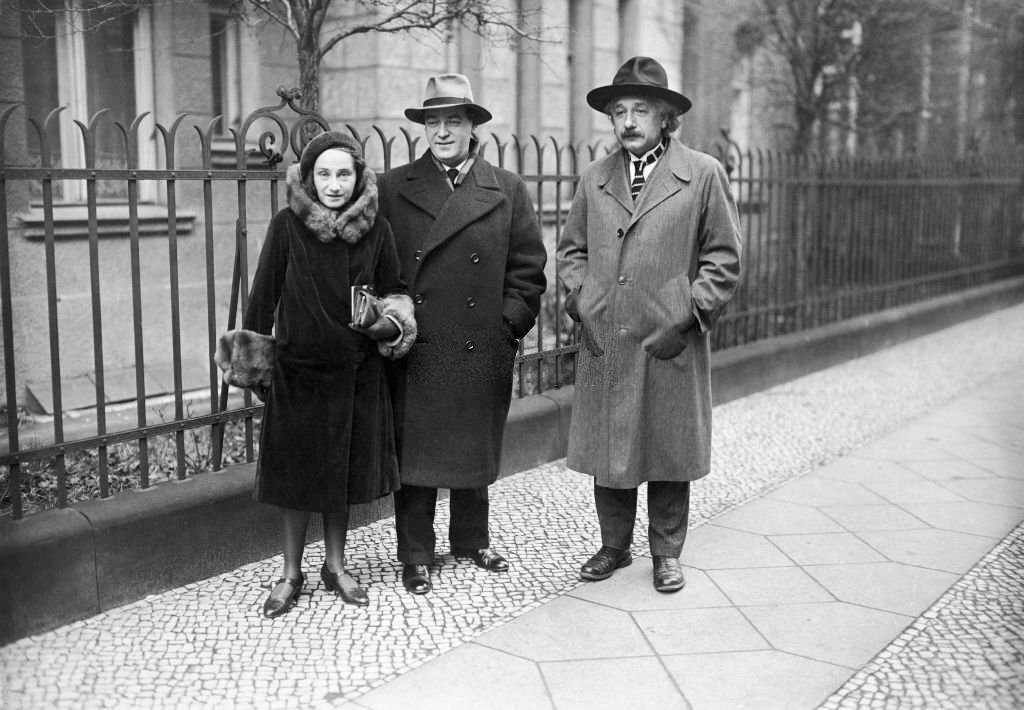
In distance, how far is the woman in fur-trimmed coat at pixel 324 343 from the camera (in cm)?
412

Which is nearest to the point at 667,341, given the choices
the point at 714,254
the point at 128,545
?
the point at 714,254

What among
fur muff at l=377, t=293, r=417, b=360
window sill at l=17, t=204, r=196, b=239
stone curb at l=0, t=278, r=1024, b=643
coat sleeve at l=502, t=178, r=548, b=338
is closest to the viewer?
stone curb at l=0, t=278, r=1024, b=643

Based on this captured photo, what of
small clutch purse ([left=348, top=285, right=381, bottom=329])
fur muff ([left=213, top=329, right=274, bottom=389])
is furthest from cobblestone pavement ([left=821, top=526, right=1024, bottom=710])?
fur muff ([left=213, top=329, right=274, bottom=389])

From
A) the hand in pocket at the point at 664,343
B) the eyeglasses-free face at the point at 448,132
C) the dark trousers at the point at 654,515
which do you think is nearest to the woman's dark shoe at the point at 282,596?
the dark trousers at the point at 654,515

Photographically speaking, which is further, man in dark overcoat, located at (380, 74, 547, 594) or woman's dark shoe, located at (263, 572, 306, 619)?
man in dark overcoat, located at (380, 74, 547, 594)

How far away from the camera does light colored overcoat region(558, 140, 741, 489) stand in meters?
4.48

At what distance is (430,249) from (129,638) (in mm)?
1830

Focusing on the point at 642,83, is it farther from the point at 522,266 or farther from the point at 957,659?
the point at 957,659

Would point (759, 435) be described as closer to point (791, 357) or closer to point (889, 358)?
point (791, 357)

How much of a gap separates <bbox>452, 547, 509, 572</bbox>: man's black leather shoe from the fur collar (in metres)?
1.50

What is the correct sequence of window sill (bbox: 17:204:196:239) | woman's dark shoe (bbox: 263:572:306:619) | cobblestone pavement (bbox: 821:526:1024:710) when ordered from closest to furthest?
cobblestone pavement (bbox: 821:526:1024:710), woman's dark shoe (bbox: 263:572:306:619), window sill (bbox: 17:204:196:239)

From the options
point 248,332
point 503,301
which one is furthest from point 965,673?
point 248,332

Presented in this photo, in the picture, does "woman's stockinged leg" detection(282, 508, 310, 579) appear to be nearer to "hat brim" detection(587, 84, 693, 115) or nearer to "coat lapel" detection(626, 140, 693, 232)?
"coat lapel" detection(626, 140, 693, 232)

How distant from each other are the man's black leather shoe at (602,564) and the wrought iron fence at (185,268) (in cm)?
161
